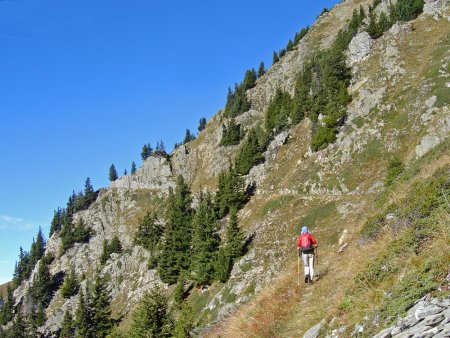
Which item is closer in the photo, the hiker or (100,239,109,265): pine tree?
the hiker

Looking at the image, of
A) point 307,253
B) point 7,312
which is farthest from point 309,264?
point 7,312

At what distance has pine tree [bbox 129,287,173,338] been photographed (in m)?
33.2

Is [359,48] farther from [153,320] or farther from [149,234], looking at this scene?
[153,320]

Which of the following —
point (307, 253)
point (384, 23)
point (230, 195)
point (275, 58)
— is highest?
point (275, 58)

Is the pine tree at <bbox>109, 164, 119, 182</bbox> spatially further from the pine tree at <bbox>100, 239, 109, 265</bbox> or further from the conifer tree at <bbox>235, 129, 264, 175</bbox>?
the conifer tree at <bbox>235, 129, 264, 175</bbox>

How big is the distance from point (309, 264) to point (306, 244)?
1.13 meters

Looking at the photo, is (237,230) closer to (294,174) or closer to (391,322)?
(294,174)

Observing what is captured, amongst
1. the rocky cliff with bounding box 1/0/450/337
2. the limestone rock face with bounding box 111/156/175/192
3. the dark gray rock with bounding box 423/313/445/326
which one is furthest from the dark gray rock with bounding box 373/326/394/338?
the limestone rock face with bounding box 111/156/175/192

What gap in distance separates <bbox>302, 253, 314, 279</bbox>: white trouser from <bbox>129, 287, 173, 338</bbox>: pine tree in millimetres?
21241

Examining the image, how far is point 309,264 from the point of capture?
16.2m

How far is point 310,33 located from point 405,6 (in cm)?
4700

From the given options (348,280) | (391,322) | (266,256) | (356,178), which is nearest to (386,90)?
(356,178)

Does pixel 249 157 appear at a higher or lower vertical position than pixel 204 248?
higher

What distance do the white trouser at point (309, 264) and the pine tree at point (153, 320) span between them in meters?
21.2
